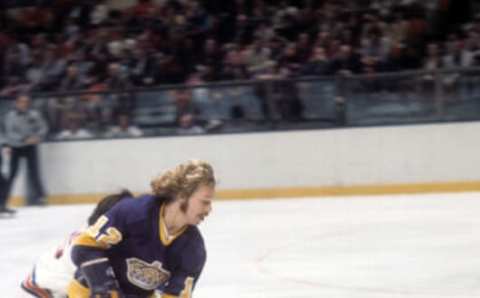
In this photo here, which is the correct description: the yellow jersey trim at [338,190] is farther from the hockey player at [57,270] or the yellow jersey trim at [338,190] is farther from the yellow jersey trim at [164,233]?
the yellow jersey trim at [164,233]

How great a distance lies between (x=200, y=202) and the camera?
11.7 feet

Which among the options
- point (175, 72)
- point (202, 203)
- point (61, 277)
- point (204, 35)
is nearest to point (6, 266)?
point (61, 277)

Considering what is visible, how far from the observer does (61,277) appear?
4.15 meters

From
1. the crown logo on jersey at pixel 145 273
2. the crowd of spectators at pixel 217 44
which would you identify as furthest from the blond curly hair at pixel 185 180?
the crowd of spectators at pixel 217 44

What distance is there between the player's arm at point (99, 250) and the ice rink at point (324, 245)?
3388 mm

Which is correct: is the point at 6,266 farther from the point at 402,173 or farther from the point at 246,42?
the point at 246,42

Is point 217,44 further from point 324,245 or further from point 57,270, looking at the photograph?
point 57,270

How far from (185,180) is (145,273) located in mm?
476

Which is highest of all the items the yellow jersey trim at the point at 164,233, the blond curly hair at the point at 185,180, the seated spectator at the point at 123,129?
the blond curly hair at the point at 185,180

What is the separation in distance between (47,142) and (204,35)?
3112 millimetres

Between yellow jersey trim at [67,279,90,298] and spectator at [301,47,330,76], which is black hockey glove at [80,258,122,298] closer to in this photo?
yellow jersey trim at [67,279,90,298]

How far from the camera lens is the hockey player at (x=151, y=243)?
11.8ft

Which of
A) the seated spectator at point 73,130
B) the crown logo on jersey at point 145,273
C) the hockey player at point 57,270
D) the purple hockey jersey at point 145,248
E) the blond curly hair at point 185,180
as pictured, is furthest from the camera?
the seated spectator at point 73,130

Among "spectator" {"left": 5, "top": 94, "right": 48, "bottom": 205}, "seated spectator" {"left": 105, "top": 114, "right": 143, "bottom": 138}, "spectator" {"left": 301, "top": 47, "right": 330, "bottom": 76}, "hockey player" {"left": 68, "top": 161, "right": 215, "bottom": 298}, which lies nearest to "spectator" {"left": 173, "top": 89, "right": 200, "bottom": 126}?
"seated spectator" {"left": 105, "top": 114, "right": 143, "bottom": 138}
